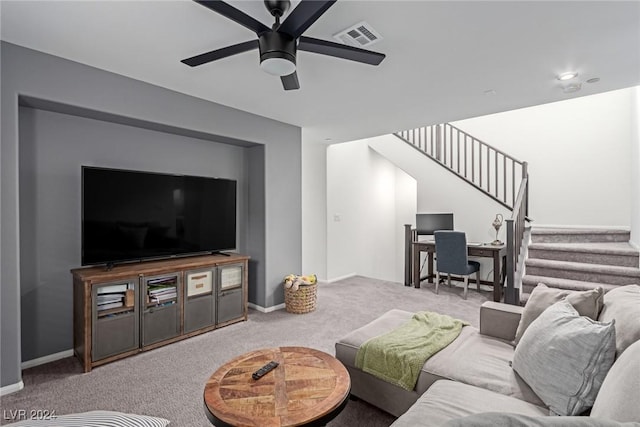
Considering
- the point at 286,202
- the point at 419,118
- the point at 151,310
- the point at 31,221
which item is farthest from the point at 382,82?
the point at 31,221

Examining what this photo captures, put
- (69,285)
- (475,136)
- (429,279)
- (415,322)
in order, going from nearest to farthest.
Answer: (415,322) < (69,285) < (429,279) < (475,136)

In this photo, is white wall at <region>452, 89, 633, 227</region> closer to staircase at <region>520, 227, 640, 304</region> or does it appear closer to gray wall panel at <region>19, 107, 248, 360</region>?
staircase at <region>520, 227, 640, 304</region>

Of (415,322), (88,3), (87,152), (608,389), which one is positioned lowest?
(415,322)

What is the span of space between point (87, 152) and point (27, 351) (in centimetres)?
171

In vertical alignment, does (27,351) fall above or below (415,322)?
below

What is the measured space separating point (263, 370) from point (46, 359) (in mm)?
2257

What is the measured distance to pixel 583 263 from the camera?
12.3 feet

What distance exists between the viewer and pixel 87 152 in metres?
2.92

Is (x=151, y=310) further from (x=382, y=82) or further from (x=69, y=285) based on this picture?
(x=382, y=82)

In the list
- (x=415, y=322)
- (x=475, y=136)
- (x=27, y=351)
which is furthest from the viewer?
(x=475, y=136)

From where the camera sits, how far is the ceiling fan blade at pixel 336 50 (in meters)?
1.74

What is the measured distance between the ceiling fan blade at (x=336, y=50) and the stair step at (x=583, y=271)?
131 inches

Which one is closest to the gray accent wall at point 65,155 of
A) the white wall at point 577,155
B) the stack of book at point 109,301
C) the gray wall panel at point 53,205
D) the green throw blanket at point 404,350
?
the gray wall panel at point 53,205

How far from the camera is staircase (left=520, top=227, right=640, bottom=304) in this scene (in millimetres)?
3389
